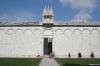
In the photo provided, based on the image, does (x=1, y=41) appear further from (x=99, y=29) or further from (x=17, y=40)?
(x=99, y=29)

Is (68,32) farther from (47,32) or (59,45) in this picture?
(47,32)

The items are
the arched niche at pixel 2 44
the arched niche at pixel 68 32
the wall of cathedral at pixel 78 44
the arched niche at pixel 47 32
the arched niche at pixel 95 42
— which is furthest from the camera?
the arched niche at pixel 68 32

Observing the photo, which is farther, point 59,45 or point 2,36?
point 2,36

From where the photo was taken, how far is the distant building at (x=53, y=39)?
1804 inches

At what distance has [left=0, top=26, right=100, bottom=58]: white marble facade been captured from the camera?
150 ft

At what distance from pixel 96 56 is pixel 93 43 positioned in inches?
89.1

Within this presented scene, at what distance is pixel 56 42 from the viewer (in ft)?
151

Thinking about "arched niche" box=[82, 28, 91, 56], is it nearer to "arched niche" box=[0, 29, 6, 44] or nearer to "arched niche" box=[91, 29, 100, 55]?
"arched niche" box=[91, 29, 100, 55]

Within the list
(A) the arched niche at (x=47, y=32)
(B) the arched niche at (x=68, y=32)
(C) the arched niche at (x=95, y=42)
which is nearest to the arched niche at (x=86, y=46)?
(C) the arched niche at (x=95, y=42)

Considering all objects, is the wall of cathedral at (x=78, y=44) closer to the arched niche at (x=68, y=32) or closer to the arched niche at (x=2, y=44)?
the arched niche at (x=68, y=32)

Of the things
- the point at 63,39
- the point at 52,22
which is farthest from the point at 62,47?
the point at 52,22

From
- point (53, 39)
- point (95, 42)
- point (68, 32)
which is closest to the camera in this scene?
point (95, 42)

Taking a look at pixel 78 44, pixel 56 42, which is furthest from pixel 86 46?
pixel 56 42

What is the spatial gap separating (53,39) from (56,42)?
72cm
